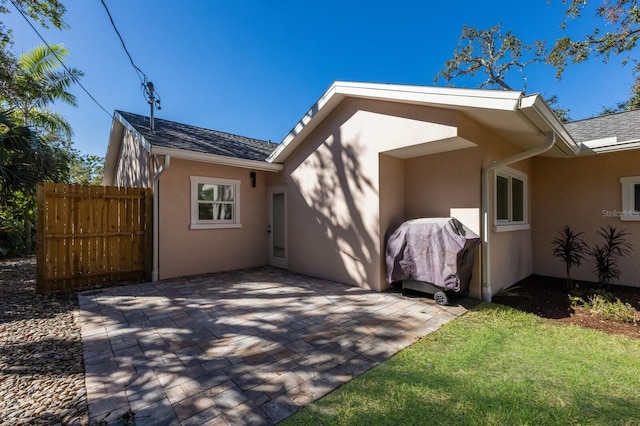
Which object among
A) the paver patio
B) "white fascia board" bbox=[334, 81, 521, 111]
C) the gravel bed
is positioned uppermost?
"white fascia board" bbox=[334, 81, 521, 111]

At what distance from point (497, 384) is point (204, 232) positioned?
7.26 m

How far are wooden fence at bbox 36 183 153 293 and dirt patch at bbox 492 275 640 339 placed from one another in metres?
8.45

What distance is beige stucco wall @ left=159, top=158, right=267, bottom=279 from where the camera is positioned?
723cm

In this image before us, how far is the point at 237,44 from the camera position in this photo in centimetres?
893

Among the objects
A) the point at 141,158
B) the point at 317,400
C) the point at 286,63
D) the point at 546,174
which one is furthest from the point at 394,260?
the point at 286,63

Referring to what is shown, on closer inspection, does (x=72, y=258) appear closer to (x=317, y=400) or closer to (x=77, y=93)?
(x=317, y=400)

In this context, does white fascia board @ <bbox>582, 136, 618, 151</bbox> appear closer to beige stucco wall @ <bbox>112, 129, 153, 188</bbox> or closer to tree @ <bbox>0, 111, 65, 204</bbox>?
beige stucco wall @ <bbox>112, 129, 153, 188</bbox>

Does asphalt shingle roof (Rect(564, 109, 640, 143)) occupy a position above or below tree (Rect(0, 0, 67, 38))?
below

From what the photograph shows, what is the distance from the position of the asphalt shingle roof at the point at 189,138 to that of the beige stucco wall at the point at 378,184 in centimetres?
244

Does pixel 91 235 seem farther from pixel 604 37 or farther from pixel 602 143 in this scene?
→ pixel 604 37

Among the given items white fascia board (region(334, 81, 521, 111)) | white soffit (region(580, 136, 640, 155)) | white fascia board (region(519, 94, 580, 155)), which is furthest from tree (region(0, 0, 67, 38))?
white soffit (region(580, 136, 640, 155))

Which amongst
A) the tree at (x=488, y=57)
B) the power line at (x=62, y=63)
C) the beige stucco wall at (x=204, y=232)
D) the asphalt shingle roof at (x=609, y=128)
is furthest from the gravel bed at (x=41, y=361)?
the tree at (x=488, y=57)

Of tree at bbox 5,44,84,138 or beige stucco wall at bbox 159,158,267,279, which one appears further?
tree at bbox 5,44,84,138

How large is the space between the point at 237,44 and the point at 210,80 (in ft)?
6.56
